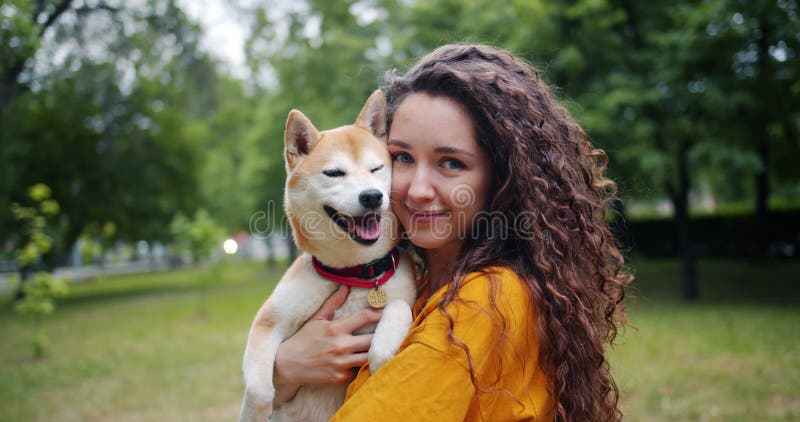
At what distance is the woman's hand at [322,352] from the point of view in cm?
204

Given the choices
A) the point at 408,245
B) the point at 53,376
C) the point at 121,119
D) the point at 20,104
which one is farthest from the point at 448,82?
the point at 121,119

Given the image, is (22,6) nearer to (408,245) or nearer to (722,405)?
(408,245)

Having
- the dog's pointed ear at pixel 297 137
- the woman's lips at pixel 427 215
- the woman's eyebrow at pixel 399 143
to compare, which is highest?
the dog's pointed ear at pixel 297 137

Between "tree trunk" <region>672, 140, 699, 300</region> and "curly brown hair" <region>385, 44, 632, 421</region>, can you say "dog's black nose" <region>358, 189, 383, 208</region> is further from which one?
"tree trunk" <region>672, 140, 699, 300</region>

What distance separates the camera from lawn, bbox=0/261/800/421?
19.3ft

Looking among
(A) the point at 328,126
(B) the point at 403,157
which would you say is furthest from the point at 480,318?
(A) the point at 328,126

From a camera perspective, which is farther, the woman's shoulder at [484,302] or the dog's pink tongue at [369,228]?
the dog's pink tongue at [369,228]

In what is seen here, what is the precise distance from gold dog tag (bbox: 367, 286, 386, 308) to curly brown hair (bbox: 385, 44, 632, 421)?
348mm

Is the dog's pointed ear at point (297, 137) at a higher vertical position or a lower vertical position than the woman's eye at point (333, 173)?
higher

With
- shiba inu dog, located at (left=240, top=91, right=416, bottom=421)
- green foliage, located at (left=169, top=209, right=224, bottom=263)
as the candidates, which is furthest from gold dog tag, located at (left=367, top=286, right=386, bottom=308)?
green foliage, located at (left=169, top=209, right=224, bottom=263)

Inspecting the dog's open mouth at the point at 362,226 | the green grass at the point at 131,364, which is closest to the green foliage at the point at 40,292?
the green grass at the point at 131,364

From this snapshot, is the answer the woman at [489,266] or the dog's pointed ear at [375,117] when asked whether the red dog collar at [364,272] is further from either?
the dog's pointed ear at [375,117]

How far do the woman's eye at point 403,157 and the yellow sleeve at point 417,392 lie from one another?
0.79 meters

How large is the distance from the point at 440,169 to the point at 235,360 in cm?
742
